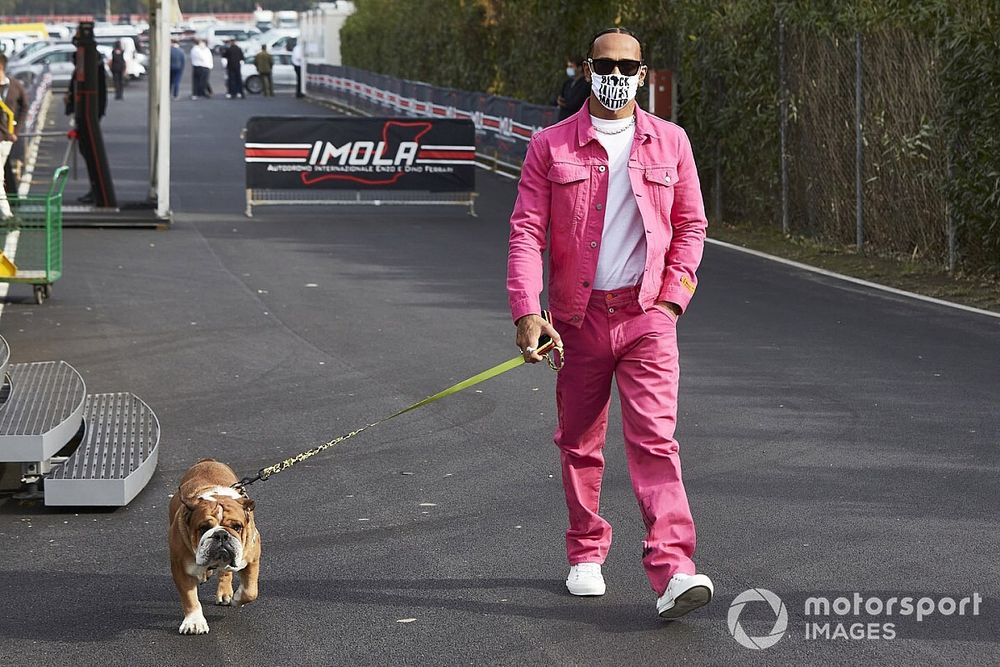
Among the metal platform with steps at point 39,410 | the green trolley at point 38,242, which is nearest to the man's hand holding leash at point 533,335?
the metal platform with steps at point 39,410

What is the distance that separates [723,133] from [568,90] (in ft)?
9.33

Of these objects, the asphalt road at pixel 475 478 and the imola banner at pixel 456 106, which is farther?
the imola banner at pixel 456 106

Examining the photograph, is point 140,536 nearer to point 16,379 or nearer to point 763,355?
point 16,379

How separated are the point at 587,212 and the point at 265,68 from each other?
53.1 m

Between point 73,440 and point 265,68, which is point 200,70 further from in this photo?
point 73,440

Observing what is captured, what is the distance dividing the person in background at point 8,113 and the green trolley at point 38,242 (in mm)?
187

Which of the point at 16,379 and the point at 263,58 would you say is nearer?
the point at 16,379

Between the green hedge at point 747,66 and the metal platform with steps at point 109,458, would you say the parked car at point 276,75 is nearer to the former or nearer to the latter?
the green hedge at point 747,66

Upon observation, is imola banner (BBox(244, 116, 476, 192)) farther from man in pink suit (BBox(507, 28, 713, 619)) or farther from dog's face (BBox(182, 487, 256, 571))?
dog's face (BBox(182, 487, 256, 571))

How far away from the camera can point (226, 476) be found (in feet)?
20.2

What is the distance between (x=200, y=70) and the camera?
55.2 metres

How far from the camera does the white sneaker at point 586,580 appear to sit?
6195 mm

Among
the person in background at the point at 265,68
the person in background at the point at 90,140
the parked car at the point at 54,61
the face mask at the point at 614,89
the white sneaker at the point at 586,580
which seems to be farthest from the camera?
the parked car at the point at 54,61

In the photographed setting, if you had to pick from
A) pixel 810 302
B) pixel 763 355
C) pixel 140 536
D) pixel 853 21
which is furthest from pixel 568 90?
pixel 140 536
